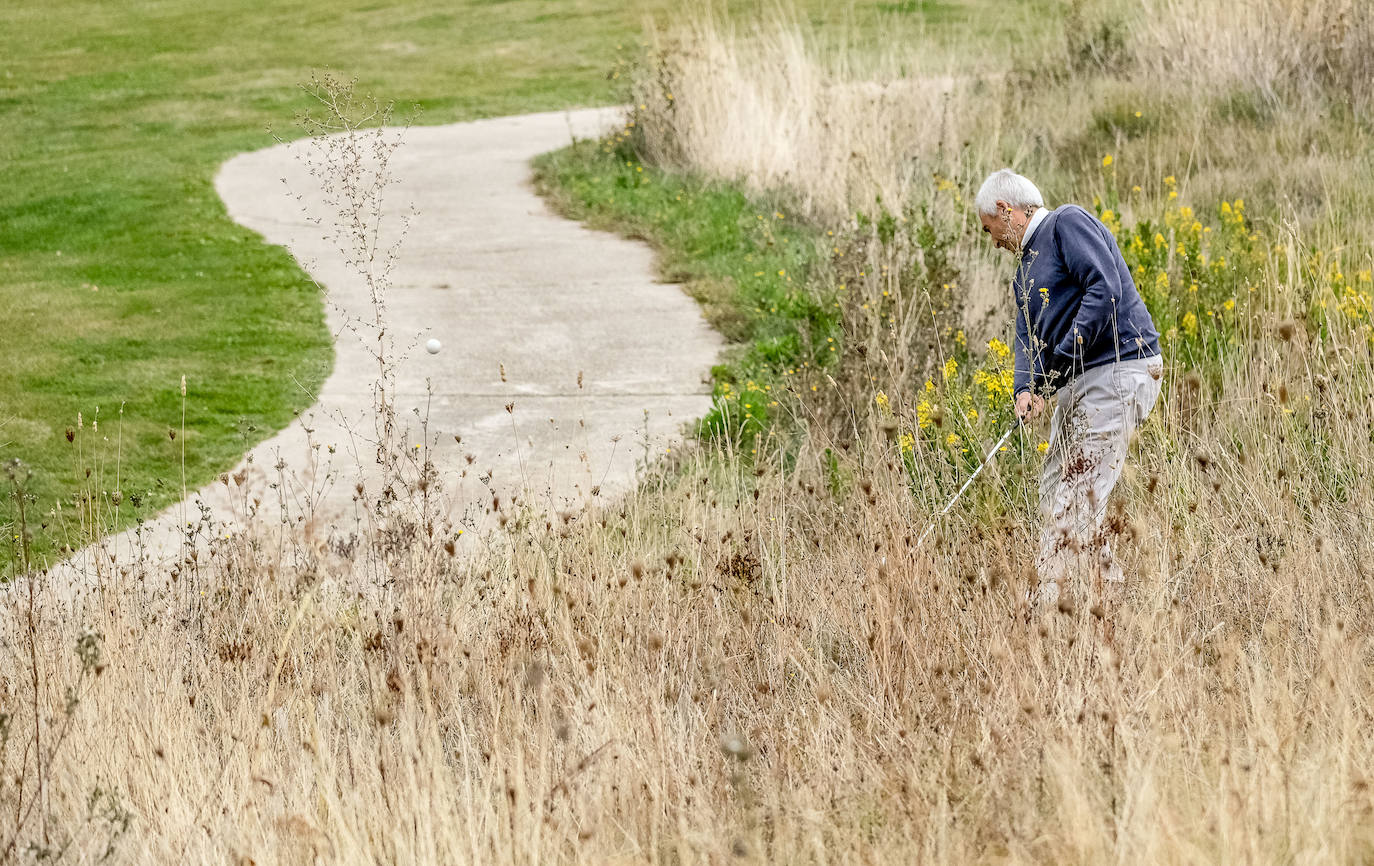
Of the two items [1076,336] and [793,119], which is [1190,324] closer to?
[1076,336]

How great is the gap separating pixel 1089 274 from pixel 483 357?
4.58 metres

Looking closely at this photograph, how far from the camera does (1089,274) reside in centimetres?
481

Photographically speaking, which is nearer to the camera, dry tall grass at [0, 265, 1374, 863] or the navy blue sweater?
dry tall grass at [0, 265, 1374, 863]

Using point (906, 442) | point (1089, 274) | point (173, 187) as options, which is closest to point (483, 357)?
point (906, 442)

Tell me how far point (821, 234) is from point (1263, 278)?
4.15 meters

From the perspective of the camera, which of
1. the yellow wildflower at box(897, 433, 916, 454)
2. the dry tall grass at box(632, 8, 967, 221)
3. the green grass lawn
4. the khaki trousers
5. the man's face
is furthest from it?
the dry tall grass at box(632, 8, 967, 221)

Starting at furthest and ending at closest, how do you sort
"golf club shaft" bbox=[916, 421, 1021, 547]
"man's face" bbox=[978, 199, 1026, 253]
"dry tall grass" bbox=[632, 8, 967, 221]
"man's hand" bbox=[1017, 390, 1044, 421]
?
"dry tall grass" bbox=[632, 8, 967, 221] < "man's face" bbox=[978, 199, 1026, 253] < "man's hand" bbox=[1017, 390, 1044, 421] < "golf club shaft" bbox=[916, 421, 1021, 547]

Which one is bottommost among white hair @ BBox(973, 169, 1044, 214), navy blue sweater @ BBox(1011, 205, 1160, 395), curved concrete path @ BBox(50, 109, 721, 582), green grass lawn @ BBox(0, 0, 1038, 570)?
curved concrete path @ BBox(50, 109, 721, 582)

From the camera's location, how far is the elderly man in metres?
4.75

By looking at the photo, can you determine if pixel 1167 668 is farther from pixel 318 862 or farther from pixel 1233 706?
pixel 318 862

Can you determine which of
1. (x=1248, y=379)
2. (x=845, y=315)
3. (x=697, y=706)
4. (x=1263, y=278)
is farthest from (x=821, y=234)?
(x=697, y=706)

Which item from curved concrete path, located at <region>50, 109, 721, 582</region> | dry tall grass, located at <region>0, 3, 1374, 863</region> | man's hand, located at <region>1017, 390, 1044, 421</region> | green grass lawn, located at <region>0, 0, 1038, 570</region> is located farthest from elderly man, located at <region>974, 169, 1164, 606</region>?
green grass lawn, located at <region>0, 0, 1038, 570</region>

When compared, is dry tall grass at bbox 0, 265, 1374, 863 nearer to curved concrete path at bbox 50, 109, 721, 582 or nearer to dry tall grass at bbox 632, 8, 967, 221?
curved concrete path at bbox 50, 109, 721, 582

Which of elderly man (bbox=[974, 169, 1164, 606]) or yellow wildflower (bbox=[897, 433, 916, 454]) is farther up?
elderly man (bbox=[974, 169, 1164, 606])
